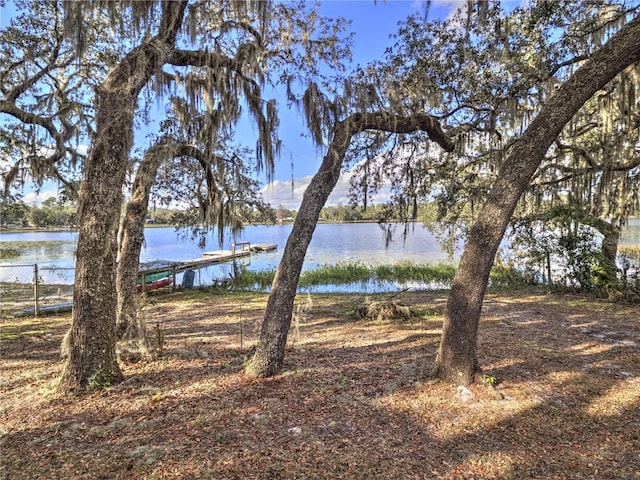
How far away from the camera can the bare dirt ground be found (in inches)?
80.7

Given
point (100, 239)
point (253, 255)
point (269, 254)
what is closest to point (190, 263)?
point (253, 255)

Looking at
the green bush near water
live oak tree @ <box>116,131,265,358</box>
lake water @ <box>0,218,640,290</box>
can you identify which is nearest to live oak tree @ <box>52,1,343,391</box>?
live oak tree @ <box>116,131,265,358</box>

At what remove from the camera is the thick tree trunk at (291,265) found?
336 centimetres

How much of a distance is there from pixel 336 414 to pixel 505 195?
2.32m

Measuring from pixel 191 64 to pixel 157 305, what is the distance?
219 inches

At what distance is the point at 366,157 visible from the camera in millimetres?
5418

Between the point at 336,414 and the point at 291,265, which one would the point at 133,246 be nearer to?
the point at 291,265

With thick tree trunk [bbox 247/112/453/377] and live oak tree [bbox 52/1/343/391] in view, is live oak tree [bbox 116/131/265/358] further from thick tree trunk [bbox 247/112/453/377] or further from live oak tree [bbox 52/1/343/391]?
thick tree trunk [bbox 247/112/453/377]

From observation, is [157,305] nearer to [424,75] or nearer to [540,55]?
[424,75]

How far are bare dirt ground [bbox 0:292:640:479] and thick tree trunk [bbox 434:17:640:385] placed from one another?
1.00 feet

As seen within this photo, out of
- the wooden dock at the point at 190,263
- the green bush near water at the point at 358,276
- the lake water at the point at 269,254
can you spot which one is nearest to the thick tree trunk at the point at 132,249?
the lake water at the point at 269,254

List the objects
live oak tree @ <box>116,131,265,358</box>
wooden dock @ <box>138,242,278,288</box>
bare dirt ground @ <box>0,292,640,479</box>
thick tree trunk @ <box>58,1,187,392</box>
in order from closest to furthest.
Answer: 1. bare dirt ground @ <box>0,292,640,479</box>
2. thick tree trunk @ <box>58,1,187,392</box>
3. live oak tree @ <box>116,131,265,358</box>
4. wooden dock @ <box>138,242,278,288</box>

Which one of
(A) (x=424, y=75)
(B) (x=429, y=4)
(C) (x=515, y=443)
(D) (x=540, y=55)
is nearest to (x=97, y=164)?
(B) (x=429, y=4)

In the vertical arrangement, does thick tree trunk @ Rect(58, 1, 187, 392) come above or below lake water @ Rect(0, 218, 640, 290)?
above
